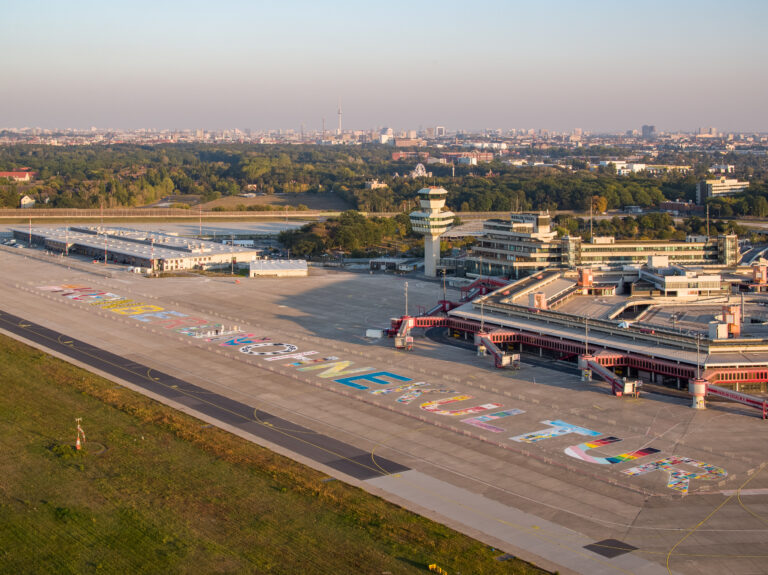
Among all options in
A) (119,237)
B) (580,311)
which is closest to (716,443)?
(580,311)

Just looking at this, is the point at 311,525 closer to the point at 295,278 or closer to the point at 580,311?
the point at 580,311

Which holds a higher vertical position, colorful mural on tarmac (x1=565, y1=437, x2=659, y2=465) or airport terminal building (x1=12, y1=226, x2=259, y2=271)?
airport terminal building (x1=12, y1=226, x2=259, y2=271)

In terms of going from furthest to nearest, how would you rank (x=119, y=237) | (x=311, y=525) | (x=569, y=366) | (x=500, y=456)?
1. (x=119, y=237)
2. (x=569, y=366)
3. (x=500, y=456)
4. (x=311, y=525)

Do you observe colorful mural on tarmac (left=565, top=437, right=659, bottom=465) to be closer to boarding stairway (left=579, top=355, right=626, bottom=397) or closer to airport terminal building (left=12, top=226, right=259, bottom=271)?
boarding stairway (left=579, top=355, right=626, bottom=397)

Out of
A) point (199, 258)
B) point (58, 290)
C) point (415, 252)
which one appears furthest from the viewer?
point (415, 252)

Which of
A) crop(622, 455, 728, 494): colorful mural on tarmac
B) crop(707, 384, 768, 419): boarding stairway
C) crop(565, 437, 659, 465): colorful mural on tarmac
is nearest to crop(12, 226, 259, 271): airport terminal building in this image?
crop(707, 384, 768, 419): boarding stairway

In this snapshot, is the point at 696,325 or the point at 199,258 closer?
the point at 696,325
